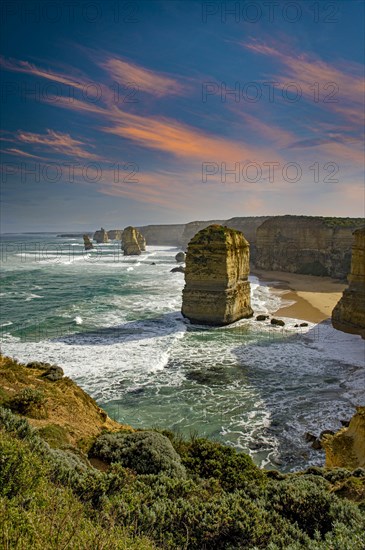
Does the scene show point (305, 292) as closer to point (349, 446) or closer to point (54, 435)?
point (349, 446)

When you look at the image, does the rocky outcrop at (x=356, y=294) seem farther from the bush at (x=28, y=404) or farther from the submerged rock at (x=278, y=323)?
the bush at (x=28, y=404)

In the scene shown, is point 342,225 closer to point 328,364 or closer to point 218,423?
point 328,364

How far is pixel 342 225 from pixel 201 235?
35.0 metres

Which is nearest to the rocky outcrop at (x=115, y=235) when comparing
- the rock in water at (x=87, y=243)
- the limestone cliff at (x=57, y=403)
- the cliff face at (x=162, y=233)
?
the cliff face at (x=162, y=233)

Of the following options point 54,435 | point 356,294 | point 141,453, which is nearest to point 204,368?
point 141,453

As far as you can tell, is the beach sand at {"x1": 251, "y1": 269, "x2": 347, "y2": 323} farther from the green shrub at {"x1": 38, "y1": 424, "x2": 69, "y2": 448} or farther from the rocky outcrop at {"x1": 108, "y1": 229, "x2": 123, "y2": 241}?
the rocky outcrop at {"x1": 108, "y1": 229, "x2": 123, "y2": 241}

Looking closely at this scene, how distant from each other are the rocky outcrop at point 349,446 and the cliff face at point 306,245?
42602 mm

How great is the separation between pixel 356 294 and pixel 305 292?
17718mm

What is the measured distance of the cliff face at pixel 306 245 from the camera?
166 feet

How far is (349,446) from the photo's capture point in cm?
1021

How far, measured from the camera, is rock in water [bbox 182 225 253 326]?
25.5m

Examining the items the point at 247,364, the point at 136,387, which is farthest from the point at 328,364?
the point at 136,387

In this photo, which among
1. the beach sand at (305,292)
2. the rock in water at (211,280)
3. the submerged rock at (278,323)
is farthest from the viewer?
the beach sand at (305,292)

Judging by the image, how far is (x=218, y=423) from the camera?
507 inches
